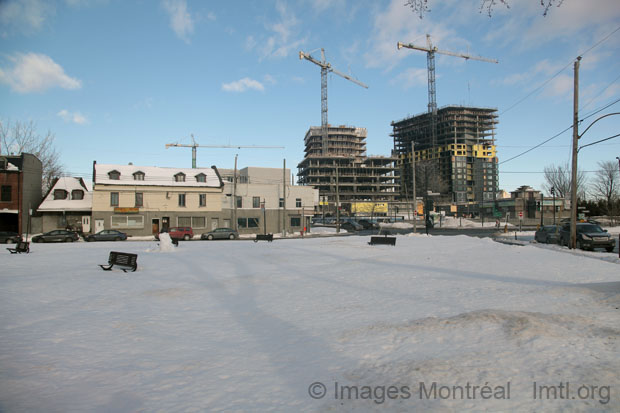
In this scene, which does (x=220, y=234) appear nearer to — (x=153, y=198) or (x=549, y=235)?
(x=153, y=198)

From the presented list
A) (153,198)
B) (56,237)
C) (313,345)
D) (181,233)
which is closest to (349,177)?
(153,198)

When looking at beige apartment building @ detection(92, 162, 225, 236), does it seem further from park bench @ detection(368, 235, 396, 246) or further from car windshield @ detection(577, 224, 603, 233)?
car windshield @ detection(577, 224, 603, 233)

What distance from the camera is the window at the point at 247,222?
53.2m

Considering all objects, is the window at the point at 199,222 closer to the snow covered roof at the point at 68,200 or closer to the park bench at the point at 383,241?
the snow covered roof at the point at 68,200

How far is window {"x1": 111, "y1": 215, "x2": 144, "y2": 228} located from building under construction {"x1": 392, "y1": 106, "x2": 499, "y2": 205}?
124m

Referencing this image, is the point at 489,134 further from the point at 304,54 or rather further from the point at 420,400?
the point at 420,400

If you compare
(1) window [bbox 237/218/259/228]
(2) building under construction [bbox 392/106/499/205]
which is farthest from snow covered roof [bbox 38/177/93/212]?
(2) building under construction [bbox 392/106/499/205]

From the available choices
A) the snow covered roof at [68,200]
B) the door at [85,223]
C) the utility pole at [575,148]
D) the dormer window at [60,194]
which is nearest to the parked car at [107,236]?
the door at [85,223]

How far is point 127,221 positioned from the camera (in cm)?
4781

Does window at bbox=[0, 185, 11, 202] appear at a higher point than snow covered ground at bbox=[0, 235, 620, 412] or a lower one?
higher

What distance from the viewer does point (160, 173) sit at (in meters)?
51.6

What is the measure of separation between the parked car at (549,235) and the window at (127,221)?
44412 millimetres

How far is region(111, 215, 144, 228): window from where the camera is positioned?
47.3 metres

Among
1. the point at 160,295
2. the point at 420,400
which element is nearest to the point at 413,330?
the point at 420,400
